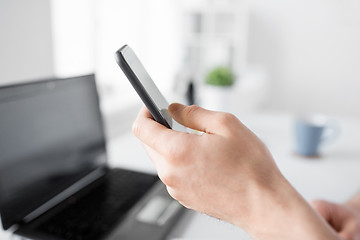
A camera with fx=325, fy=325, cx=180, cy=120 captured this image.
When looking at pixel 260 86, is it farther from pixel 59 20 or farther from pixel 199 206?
pixel 199 206

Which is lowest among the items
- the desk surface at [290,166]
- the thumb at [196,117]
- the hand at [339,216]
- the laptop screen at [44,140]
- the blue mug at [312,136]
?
the desk surface at [290,166]

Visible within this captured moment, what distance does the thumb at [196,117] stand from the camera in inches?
13.0

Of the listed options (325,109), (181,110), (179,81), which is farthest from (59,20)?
(325,109)

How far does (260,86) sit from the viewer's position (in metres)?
2.55

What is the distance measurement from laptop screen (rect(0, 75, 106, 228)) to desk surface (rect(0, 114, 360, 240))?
0.10m

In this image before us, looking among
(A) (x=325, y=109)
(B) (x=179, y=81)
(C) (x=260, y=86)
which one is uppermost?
(B) (x=179, y=81)

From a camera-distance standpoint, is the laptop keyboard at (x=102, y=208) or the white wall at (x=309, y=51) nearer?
the laptop keyboard at (x=102, y=208)

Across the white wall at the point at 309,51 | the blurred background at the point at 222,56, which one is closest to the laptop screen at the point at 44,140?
the blurred background at the point at 222,56

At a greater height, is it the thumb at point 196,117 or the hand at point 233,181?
the thumb at point 196,117

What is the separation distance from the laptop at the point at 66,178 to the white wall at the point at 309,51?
8.22 ft

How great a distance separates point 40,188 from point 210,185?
1.33ft

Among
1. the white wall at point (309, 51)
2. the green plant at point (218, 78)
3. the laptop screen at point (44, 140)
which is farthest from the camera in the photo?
the white wall at point (309, 51)

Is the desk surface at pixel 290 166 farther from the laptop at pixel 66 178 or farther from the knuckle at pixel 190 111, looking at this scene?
the knuckle at pixel 190 111

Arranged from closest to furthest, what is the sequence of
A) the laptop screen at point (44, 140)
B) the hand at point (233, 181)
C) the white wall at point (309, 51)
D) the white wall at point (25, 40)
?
the hand at point (233, 181)
the laptop screen at point (44, 140)
the white wall at point (25, 40)
the white wall at point (309, 51)
